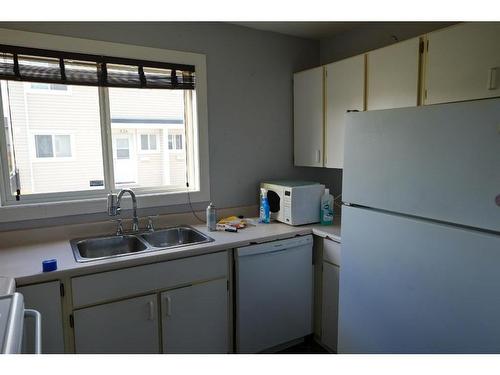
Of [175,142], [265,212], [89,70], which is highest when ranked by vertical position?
[89,70]

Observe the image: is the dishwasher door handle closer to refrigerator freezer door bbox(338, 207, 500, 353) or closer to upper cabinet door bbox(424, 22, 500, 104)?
refrigerator freezer door bbox(338, 207, 500, 353)

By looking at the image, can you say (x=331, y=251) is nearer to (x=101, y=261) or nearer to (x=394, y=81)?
(x=394, y=81)

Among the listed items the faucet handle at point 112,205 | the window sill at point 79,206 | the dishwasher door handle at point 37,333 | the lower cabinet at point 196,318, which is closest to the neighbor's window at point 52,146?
the window sill at point 79,206

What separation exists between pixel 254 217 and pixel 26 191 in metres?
1.58

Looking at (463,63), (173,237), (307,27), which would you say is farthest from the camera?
(307,27)

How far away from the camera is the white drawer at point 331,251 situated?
7.13ft

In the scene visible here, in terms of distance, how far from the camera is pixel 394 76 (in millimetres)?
2051

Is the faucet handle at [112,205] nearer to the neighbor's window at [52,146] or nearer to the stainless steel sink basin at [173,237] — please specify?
the stainless steel sink basin at [173,237]

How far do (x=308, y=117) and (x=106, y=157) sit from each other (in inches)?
61.2

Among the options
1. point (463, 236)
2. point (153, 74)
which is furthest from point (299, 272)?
point (153, 74)

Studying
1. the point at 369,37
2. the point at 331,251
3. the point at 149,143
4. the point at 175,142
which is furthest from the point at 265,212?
the point at 369,37

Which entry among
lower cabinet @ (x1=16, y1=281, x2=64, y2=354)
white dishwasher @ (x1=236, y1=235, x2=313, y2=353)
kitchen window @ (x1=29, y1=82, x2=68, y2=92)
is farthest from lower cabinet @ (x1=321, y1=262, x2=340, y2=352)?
kitchen window @ (x1=29, y1=82, x2=68, y2=92)

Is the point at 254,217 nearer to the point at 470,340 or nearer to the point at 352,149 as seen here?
the point at 352,149

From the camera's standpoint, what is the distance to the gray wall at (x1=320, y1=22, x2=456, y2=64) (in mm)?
2289
